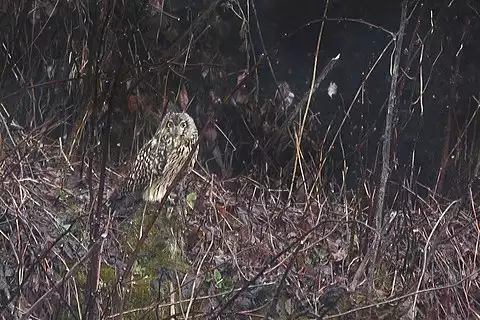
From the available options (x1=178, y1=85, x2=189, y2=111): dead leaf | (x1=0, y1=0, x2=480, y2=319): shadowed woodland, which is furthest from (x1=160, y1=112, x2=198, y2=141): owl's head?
(x1=178, y1=85, x2=189, y2=111): dead leaf

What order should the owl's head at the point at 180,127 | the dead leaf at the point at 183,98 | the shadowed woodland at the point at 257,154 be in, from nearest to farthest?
the shadowed woodland at the point at 257,154, the owl's head at the point at 180,127, the dead leaf at the point at 183,98

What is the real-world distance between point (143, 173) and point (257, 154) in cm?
105

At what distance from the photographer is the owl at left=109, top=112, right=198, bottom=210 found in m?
4.49

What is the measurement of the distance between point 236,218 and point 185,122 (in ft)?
1.89

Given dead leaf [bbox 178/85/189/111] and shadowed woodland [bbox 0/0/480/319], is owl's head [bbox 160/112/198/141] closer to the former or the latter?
shadowed woodland [bbox 0/0/480/319]

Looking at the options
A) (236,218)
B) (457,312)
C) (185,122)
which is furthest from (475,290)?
(185,122)

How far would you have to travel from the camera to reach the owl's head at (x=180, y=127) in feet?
14.7

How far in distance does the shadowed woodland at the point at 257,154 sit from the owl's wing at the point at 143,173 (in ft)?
0.37

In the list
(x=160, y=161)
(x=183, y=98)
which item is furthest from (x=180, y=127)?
(x=183, y=98)

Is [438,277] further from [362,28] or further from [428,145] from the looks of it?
[362,28]

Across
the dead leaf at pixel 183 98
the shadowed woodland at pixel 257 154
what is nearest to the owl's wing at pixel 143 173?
the shadowed woodland at pixel 257 154

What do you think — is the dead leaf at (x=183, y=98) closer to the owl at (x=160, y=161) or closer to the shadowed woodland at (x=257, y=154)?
the shadowed woodland at (x=257, y=154)

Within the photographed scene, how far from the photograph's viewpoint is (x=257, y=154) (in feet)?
17.7

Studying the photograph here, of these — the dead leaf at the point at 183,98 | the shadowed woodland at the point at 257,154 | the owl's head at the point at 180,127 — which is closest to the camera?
the shadowed woodland at the point at 257,154
